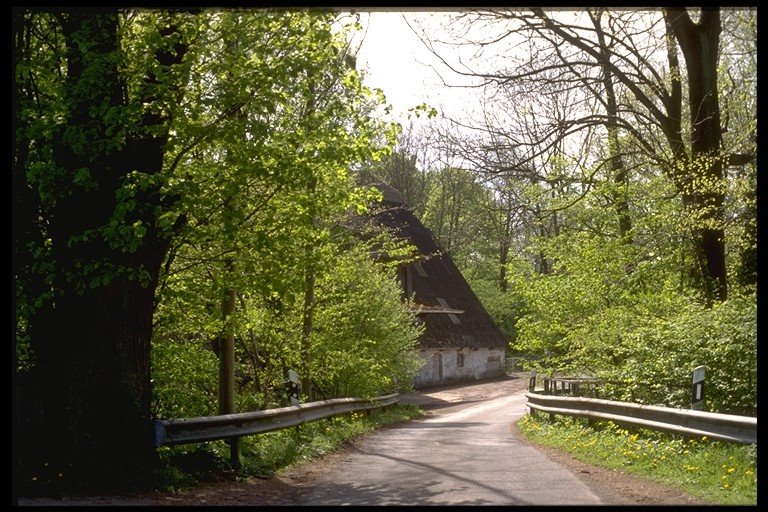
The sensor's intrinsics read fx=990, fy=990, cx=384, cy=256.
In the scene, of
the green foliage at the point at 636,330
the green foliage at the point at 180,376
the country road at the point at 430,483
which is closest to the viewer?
the country road at the point at 430,483

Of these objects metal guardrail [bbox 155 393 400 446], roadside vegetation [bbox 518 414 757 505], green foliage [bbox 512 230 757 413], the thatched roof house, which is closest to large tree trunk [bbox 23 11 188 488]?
metal guardrail [bbox 155 393 400 446]

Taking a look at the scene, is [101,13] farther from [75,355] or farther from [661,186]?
[661,186]

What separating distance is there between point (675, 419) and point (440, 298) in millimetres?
46769

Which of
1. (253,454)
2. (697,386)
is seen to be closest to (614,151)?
(697,386)

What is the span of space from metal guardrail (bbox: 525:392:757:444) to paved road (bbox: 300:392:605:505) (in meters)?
1.32

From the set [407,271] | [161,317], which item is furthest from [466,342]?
[161,317]

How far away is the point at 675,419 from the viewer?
1273cm

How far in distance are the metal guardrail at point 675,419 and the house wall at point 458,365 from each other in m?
33.4

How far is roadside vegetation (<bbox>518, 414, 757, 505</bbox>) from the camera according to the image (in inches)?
410

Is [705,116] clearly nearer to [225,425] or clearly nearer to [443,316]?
[225,425]

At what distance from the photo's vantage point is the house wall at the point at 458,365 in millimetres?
54812

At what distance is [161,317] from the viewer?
15.2 meters

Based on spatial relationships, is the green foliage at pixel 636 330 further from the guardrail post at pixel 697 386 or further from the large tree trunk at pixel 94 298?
the large tree trunk at pixel 94 298

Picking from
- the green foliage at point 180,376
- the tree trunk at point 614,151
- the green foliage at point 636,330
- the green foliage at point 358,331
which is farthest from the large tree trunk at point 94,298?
the tree trunk at point 614,151
